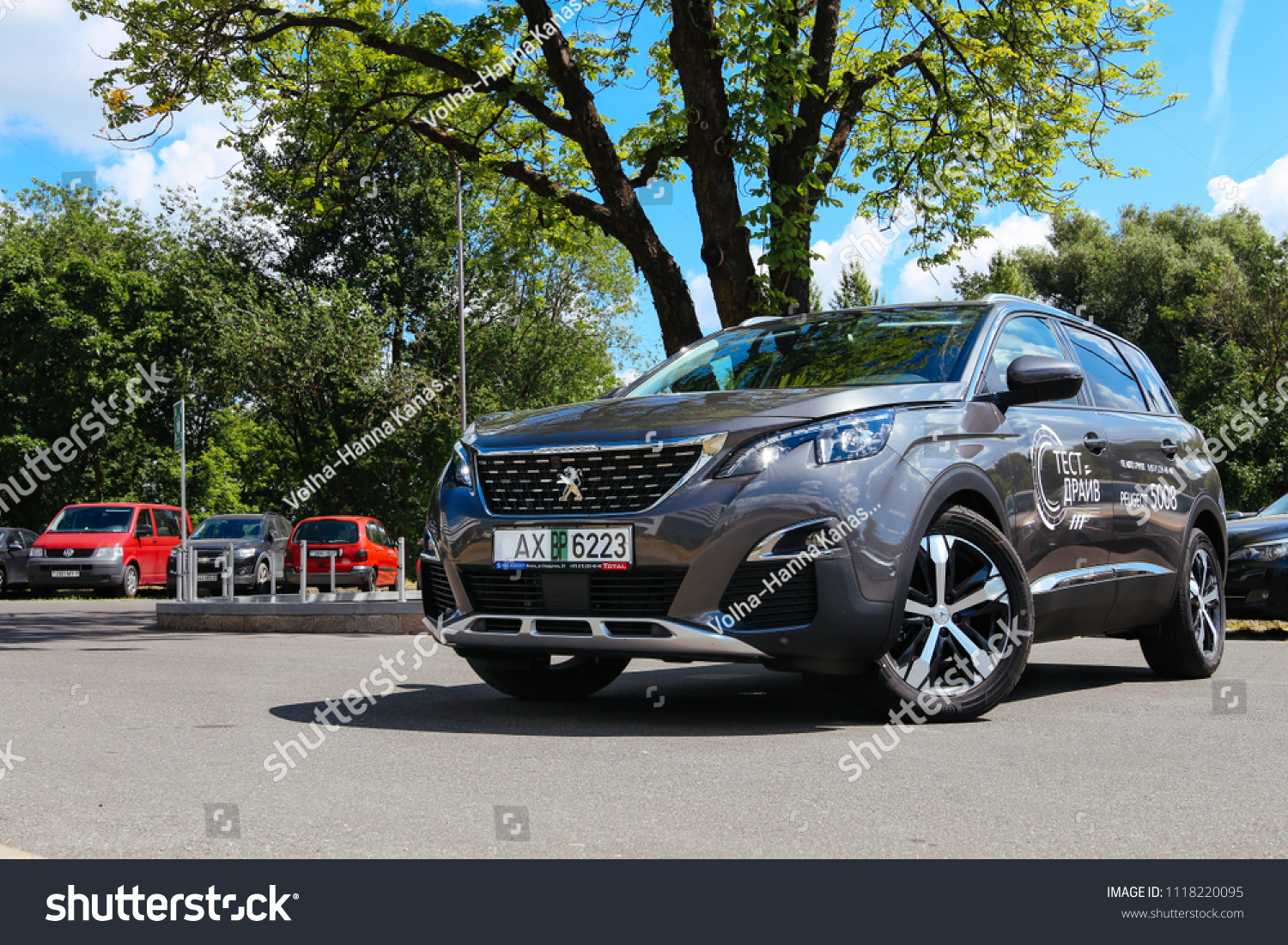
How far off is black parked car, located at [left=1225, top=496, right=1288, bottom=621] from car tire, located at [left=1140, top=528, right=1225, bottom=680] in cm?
429

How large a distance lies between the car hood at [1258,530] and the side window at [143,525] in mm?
20855

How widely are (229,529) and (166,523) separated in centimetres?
150

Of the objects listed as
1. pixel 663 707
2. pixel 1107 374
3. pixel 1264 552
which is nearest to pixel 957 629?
pixel 663 707

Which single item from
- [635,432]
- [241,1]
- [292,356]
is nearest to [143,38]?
[241,1]

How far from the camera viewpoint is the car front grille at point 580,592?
5207 millimetres

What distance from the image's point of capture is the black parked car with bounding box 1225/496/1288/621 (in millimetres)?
11906

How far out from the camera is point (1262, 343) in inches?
1401

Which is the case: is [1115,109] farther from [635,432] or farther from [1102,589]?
[635,432]

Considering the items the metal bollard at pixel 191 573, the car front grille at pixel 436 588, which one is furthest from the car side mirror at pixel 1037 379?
the metal bollard at pixel 191 573

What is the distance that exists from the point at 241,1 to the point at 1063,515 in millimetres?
12368

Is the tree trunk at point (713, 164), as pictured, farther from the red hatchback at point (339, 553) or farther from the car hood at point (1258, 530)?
the red hatchback at point (339, 553)

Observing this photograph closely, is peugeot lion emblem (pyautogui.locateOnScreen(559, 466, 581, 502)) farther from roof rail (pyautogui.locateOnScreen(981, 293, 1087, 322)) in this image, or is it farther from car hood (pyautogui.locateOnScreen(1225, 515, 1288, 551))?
car hood (pyautogui.locateOnScreen(1225, 515, 1288, 551))

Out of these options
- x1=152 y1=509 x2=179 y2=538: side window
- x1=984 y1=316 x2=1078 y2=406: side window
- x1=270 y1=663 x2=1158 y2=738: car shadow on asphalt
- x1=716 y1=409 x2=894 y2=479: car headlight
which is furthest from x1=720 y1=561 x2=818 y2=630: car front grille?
x1=152 y1=509 x2=179 y2=538: side window

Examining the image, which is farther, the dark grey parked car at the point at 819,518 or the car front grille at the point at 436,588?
the car front grille at the point at 436,588
